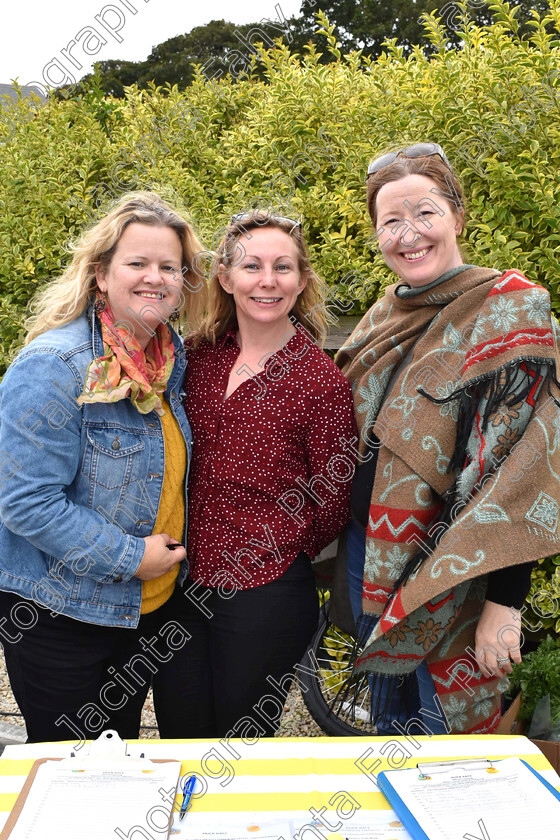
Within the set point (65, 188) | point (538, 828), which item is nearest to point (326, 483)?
point (538, 828)

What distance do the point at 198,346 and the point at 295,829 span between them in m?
1.40

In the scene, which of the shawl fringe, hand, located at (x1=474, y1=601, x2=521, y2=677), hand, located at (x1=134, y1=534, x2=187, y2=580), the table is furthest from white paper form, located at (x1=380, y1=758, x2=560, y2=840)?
hand, located at (x1=134, y1=534, x2=187, y2=580)

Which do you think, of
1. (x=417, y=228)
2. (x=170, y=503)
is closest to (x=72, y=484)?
(x=170, y=503)

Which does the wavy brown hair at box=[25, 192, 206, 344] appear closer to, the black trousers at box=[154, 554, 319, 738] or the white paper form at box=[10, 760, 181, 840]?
the black trousers at box=[154, 554, 319, 738]

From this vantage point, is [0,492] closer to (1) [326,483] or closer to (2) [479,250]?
(1) [326,483]

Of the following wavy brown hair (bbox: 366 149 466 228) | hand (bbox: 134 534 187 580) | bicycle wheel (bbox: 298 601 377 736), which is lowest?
bicycle wheel (bbox: 298 601 377 736)

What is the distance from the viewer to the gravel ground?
10.4ft

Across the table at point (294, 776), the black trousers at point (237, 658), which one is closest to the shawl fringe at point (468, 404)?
the black trousers at point (237, 658)

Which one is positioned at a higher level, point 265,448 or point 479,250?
point 479,250

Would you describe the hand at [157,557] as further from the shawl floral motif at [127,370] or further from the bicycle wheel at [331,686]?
the bicycle wheel at [331,686]

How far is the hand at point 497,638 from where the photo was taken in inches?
65.0

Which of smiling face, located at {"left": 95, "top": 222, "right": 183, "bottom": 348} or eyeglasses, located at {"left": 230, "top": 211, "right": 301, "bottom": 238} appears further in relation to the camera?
eyeglasses, located at {"left": 230, "top": 211, "right": 301, "bottom": 238}

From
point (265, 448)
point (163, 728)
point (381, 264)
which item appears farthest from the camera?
point (381, 264)

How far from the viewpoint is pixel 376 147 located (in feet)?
10.1
